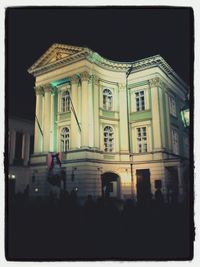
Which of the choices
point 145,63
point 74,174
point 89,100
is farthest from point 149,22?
point 74,174

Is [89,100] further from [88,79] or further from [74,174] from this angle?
[74,174]

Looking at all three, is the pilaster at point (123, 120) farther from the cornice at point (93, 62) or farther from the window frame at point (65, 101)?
the window frame at point (65, 101)

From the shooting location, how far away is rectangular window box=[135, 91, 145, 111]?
5.32m

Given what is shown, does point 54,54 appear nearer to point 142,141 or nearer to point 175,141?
point 142,141

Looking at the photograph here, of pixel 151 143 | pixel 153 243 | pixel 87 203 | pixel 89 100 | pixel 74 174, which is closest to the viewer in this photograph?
pixel 153 243

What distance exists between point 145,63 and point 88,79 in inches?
41.5

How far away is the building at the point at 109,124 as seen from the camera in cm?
452

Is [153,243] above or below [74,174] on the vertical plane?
below

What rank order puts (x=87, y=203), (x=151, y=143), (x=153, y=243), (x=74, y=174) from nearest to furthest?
(x=153, y=243) < (x=87, y=203) < (x=74, y=174) < (x=151, y=143)

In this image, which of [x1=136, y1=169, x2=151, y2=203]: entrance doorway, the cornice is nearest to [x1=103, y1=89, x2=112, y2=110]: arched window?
the cornice

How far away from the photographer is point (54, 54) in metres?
5.04

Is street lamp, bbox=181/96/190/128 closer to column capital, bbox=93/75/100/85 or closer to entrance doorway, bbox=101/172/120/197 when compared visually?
entrance doorway, bbox=101/172/120/197

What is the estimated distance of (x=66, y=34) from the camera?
4.71 metres

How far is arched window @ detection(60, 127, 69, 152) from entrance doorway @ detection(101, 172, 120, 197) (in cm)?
81
